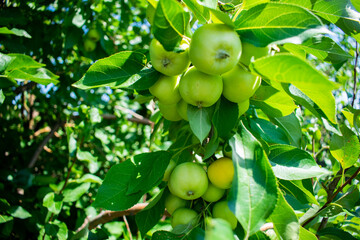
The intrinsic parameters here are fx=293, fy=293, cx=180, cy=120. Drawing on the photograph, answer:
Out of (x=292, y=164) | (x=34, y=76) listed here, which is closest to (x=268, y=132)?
(x=292, y=164)

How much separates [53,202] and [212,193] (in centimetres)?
124

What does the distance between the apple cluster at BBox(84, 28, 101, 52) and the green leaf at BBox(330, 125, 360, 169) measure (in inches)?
80.2

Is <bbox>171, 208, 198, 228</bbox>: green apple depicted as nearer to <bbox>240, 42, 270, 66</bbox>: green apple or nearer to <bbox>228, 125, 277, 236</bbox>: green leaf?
<bbox>228, 125, 277, 236</bbox>: green leaf

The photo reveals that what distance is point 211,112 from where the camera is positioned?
38.0 inches

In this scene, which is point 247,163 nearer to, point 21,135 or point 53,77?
point 53,77

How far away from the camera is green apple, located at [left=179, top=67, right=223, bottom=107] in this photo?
0.86 meters

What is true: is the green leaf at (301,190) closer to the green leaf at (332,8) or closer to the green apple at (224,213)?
the green apple at (224,213)

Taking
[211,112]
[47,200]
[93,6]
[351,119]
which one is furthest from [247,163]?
[93,6]

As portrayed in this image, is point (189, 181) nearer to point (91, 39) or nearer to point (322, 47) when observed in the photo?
point (322, 47)

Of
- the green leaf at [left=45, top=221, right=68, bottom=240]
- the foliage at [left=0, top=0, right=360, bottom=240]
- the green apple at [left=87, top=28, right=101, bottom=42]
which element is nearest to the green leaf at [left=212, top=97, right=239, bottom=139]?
the foliage at [left=0, top=0, right=360, bottom=240]

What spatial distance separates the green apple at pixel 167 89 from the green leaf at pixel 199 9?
0.22 m

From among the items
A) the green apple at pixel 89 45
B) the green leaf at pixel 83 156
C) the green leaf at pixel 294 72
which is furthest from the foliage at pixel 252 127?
the green apple at pixel 89 45

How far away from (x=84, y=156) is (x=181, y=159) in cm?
108

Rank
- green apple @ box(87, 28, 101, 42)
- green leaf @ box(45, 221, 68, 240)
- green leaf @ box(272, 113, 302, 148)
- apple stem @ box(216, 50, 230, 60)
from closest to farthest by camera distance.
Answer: apple stem @ box(216, 50, 230, 60) → green leaf @ box(272, 113, 302, 148) → green leaf @ box(45, 221, 68, 240) → green apple @ box(87, 28, 101, 42)
